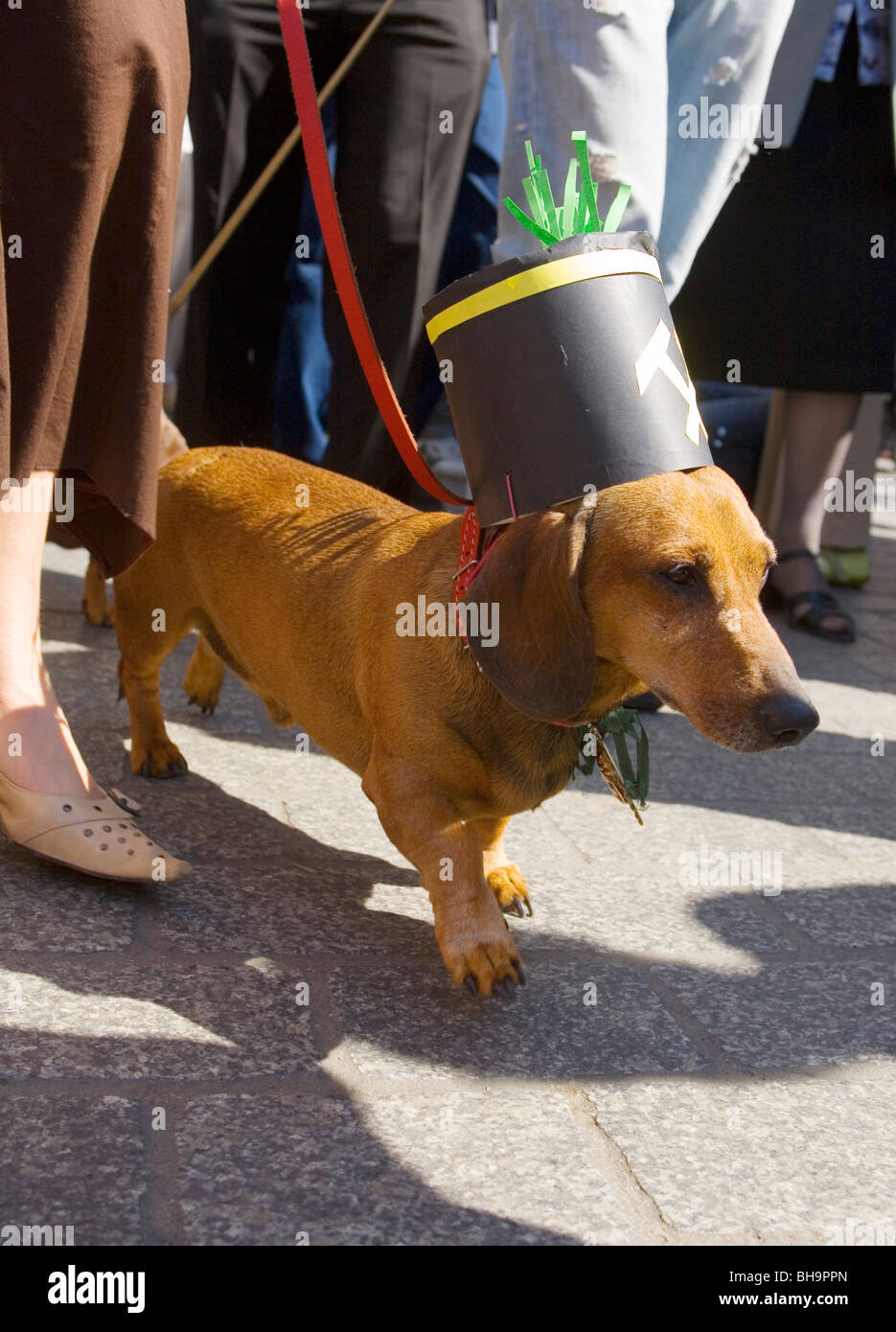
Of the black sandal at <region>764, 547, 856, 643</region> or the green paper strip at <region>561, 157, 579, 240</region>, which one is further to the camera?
the black sandal at <region>764, 547, 856, 643</region>

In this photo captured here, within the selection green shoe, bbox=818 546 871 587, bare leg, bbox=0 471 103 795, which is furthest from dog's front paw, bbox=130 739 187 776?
green shoe, bbox=818 546 871 587

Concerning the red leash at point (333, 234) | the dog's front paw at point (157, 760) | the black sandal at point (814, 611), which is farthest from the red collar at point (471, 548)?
the black sandal at point (814, 611)

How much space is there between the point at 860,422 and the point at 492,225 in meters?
1.90

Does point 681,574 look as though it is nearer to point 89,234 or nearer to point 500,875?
point 500,875

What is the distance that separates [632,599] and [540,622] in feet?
0.51

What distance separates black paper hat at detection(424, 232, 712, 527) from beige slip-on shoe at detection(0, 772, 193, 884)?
90cm

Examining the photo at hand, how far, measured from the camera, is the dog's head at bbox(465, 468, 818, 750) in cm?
218

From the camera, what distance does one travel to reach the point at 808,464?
17.3 ft

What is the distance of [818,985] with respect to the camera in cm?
250

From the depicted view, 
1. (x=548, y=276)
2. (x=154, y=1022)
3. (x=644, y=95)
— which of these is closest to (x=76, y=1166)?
(x=154, y=1022)

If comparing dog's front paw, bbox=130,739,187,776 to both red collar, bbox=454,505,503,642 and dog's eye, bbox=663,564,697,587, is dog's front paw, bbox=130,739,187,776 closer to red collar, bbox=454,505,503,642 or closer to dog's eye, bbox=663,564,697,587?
red collar, bbox=454,505,503,642

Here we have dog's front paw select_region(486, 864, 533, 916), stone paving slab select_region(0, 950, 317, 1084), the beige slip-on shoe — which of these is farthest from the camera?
dog's front paw select_region(486, 864, 533, 916)

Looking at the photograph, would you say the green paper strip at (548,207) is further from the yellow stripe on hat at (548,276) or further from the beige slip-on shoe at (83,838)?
the beige slip-on shoe at (83,838)

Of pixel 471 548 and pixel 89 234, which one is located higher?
pixel 89 234
